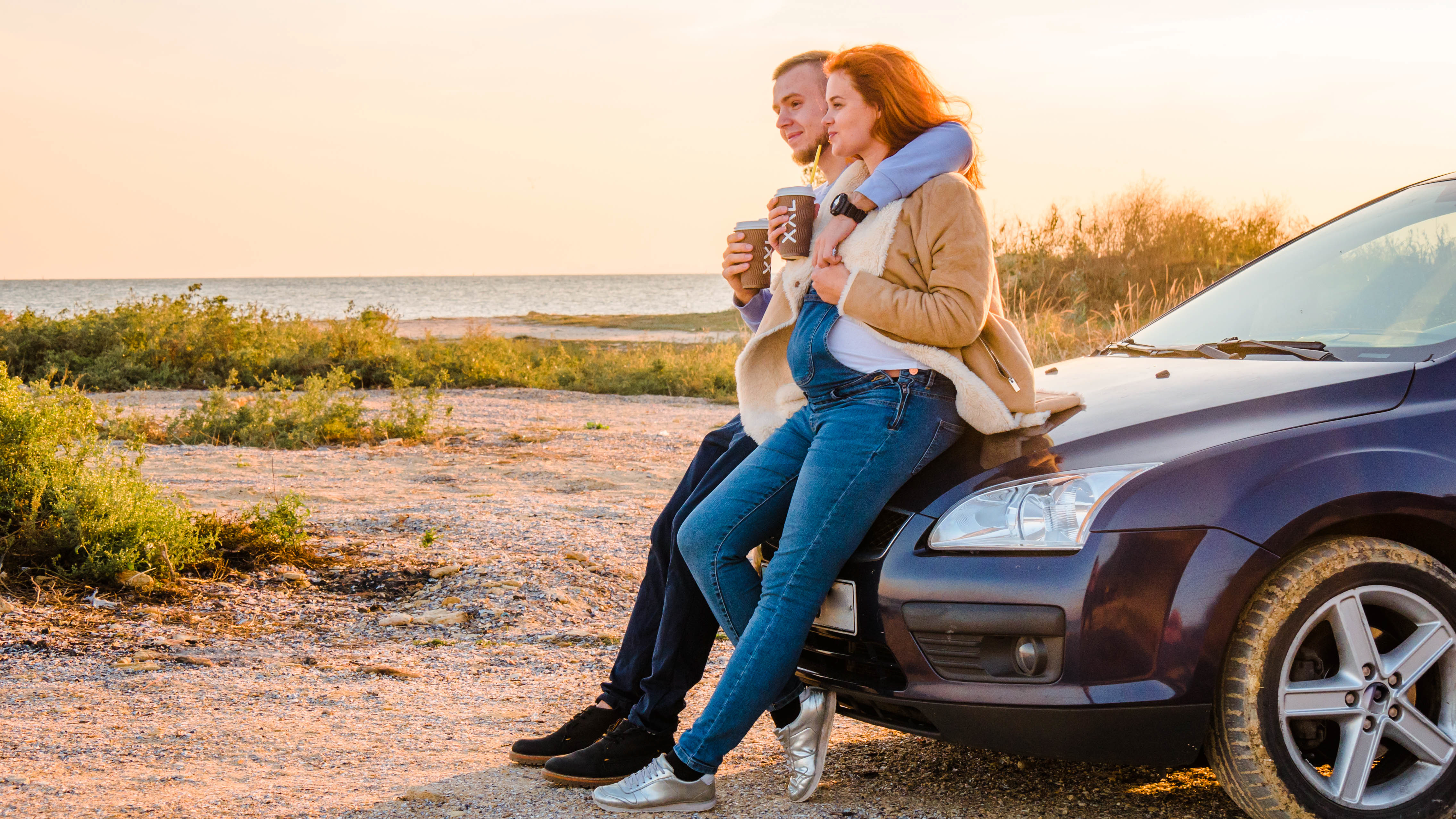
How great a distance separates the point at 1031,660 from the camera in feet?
8.24

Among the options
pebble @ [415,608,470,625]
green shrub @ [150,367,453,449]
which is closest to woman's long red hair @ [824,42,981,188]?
pebble @ [415,608,470,625]

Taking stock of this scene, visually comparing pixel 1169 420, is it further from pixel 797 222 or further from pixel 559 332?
pixel 559 332

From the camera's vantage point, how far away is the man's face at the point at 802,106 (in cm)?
358

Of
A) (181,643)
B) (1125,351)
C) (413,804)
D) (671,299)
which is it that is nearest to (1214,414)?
(1125,351)

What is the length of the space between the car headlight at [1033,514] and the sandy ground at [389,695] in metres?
0.78

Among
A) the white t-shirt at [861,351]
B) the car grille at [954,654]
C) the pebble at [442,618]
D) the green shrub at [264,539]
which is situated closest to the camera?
the car grille at [954,654]

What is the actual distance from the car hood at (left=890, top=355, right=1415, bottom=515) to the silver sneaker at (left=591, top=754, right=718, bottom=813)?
90 cm

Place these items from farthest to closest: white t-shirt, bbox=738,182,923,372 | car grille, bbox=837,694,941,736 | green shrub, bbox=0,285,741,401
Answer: green shrub, bbox=0,285,741,401
white t-shirt, bbox=738,182,923,372
car grille, bbox=837,694,941,736

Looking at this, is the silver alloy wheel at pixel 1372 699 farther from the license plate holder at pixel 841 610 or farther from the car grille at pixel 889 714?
the license plate holder at pixel 841 610

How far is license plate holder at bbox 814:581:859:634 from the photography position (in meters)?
2.80

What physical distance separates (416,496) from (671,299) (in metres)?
86.4

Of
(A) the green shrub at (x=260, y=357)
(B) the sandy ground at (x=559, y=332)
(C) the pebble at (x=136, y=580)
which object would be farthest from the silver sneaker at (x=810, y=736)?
(B) the sandy ground at (x=559, y=332)

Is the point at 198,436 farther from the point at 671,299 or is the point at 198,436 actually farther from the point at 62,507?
the point at 671,299

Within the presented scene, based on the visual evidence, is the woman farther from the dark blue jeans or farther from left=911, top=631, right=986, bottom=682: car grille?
left=911, top=631, right=986, bottom=682: car grille
